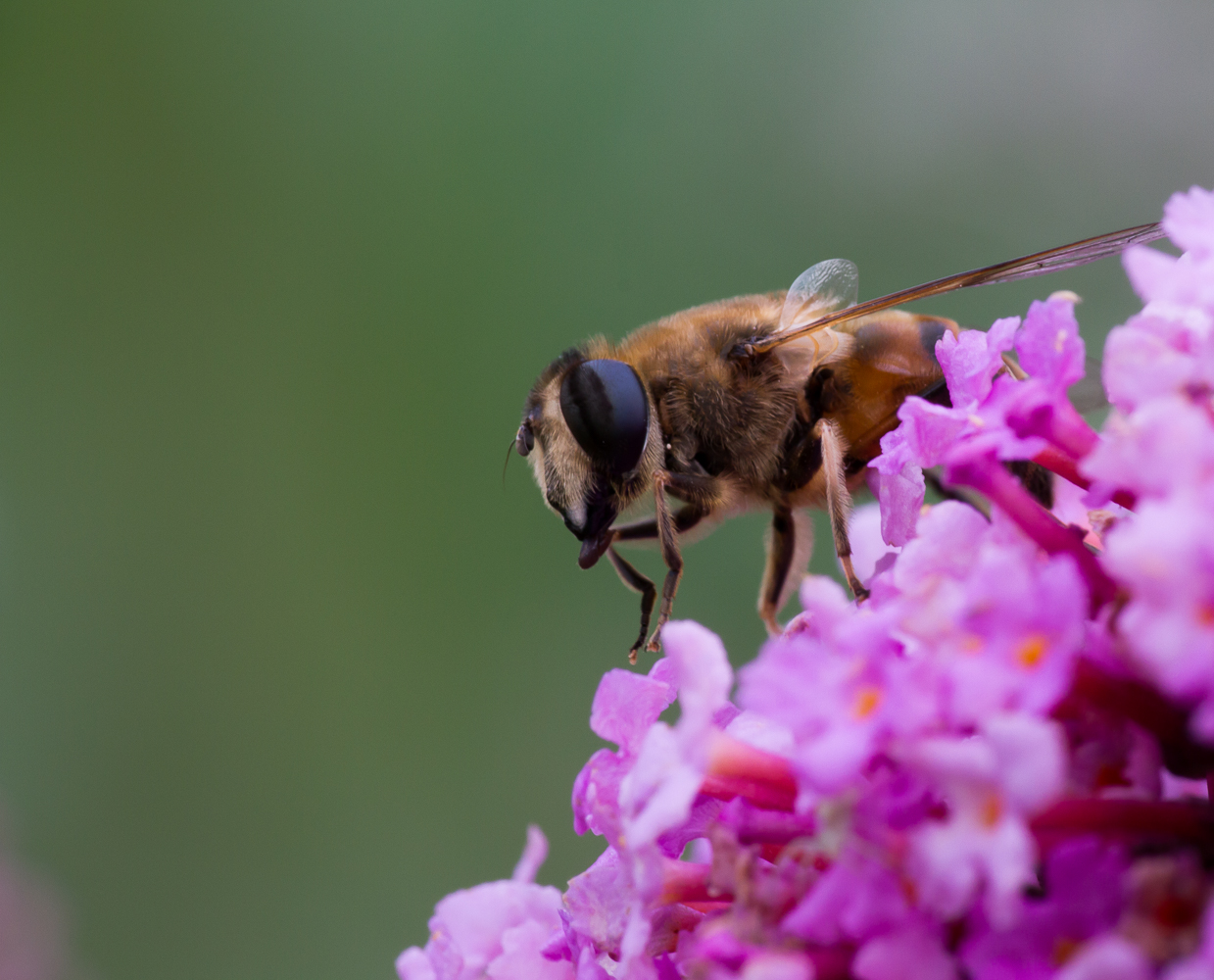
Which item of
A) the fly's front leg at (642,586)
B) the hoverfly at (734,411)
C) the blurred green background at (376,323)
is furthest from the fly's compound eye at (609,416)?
the blurred green background at (376,323)

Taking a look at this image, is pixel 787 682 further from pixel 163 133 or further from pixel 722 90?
pixel 163 133

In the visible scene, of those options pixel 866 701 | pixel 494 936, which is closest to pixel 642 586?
pixel 494 936

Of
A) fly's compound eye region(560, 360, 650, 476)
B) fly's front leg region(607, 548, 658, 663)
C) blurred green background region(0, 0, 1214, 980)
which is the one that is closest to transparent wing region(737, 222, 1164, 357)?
fly's compound eye region(560, 360, 650, 476)

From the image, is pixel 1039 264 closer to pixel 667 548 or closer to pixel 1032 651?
pixel 667 548

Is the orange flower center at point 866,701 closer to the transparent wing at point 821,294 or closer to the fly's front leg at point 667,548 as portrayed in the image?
the fly's front leg at point 667,548

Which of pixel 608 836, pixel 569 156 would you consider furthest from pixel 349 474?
pixel 608 836

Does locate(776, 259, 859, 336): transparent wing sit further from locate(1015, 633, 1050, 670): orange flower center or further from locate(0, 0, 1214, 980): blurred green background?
locate(0, 0, 1214, 980): blurred green background
